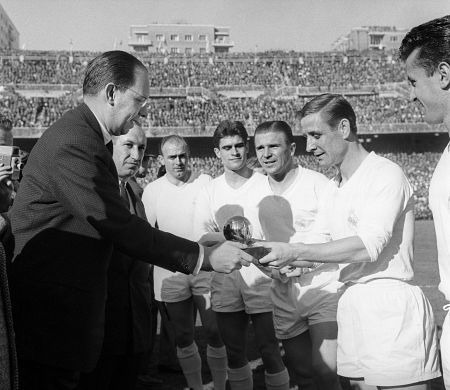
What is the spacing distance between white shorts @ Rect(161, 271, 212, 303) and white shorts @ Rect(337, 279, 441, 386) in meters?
2.58

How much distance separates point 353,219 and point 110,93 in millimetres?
1628

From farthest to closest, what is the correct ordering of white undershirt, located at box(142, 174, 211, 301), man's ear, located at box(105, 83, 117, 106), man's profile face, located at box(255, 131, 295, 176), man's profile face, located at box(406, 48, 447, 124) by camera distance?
white undershirt, located at box(142, 174, 211, 301), man's profile face, located at box(255, 131, 295, 176), man's ear, located at box(105, 83, 117, 106), man's profile face, located at box(406, 48, 447, 124)

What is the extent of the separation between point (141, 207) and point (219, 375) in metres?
2.13

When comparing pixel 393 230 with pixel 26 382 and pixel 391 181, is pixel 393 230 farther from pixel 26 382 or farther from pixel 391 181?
pixel 26 382

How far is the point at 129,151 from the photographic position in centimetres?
451

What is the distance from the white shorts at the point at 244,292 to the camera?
16.4ft

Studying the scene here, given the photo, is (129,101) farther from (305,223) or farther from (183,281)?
(183,281)

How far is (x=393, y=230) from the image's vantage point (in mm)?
3311

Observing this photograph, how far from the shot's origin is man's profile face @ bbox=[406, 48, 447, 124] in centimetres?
249

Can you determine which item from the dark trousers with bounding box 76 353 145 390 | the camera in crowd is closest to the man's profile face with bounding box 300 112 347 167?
the dark trousers with bounding box 76 353 145 390

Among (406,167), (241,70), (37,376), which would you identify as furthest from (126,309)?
(241,70)

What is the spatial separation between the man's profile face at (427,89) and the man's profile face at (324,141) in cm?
110

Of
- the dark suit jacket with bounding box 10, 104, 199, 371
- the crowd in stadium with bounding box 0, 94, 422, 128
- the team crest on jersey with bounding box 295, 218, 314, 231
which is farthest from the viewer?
the crowd in stadium with bounding box 0, 94, 422, 128

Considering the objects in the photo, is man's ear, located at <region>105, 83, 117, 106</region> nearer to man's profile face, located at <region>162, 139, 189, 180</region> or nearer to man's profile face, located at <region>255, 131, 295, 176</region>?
man's profile face, located at <region>255, 131, 295, 176</region>
